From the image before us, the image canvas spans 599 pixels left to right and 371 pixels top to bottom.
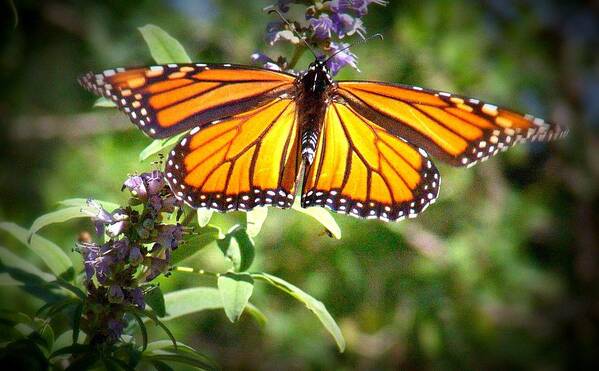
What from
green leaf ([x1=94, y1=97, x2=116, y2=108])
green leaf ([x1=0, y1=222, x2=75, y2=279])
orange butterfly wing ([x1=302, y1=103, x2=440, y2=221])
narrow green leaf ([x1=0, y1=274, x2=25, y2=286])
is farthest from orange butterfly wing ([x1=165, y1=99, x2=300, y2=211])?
narrow green leaf ([x1=0, y1=274, x2=25, y2=286])

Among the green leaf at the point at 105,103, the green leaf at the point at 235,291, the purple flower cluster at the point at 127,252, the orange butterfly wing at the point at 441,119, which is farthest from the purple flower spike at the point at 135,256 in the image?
the orange butterfly wing at the point at 441,119

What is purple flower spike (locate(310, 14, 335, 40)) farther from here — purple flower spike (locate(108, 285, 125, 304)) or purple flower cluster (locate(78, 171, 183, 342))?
purple flower spike (locate(108, 285, 125, 304))

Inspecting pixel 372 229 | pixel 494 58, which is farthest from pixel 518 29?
pixel 372 229

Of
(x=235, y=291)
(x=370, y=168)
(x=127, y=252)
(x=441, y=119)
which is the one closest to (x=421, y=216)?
(x=370, y=168)

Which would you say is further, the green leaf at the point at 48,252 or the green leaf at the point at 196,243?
the green leaf at the point at 48,252

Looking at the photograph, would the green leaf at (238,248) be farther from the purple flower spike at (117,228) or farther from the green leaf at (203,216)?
the purple flower spike at (117,228)

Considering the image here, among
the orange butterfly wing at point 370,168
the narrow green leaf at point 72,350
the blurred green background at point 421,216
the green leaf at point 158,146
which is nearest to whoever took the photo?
the narrow green leaf at point 72,350
